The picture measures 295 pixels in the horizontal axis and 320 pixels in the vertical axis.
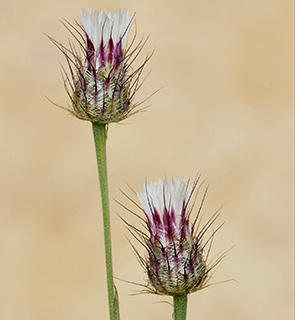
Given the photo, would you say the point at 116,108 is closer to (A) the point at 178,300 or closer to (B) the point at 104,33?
(B) the point at 104,33

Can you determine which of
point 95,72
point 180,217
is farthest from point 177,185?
A: point 95,72

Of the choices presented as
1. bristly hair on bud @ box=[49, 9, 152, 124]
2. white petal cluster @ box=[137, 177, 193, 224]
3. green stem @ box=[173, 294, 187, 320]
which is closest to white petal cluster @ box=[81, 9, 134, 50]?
bristly hair on bud @ box=[49, 9, 152, 124]

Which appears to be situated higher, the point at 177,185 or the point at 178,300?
the point at 177,185

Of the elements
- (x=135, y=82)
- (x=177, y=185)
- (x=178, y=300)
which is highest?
(x=135, y=82)

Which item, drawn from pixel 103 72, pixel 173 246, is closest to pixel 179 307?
pixel 173 246

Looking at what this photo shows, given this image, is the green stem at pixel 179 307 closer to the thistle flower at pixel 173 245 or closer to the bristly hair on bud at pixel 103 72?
the thistle flower at pixel 173 245

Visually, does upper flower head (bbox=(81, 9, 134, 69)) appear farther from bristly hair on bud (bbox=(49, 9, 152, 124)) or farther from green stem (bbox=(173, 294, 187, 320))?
green stem (bbox=(173, 294, 187, 320))
